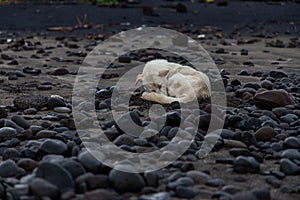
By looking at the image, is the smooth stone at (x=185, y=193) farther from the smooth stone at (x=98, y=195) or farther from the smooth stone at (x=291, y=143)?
the smooth stone at (x=291, y=143)

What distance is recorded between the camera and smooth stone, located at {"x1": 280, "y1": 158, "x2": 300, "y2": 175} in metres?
2.76

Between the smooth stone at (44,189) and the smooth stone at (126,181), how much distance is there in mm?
271

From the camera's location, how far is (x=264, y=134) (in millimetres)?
3391

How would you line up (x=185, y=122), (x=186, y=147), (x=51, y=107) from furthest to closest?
(x=51, y=107)
(x=185, y=122)
(x=186, y=147)

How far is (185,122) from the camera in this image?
348 cm

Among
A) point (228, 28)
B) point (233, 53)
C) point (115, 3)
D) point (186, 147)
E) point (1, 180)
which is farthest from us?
point (115, 3)

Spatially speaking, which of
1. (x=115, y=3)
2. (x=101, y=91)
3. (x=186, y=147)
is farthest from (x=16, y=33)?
(x=186, y=147)

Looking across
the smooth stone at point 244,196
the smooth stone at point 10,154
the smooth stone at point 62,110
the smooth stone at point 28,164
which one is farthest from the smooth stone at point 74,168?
the smooth stone at point 62,110

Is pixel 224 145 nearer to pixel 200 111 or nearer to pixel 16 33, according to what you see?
pixel 200 111

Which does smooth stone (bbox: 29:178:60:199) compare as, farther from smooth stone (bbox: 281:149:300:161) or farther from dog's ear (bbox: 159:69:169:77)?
dog's ear (bbox: 159:69:169:77)

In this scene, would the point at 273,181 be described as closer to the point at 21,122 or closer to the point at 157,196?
the point at 157,196

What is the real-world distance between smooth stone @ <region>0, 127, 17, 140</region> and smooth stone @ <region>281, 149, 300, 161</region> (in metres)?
1.70

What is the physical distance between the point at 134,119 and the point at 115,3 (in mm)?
13701

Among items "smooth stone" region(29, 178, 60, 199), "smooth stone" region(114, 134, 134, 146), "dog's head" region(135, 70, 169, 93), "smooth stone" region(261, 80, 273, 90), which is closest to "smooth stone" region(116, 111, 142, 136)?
"smooth stone" region(114, 134, 134, 146)
